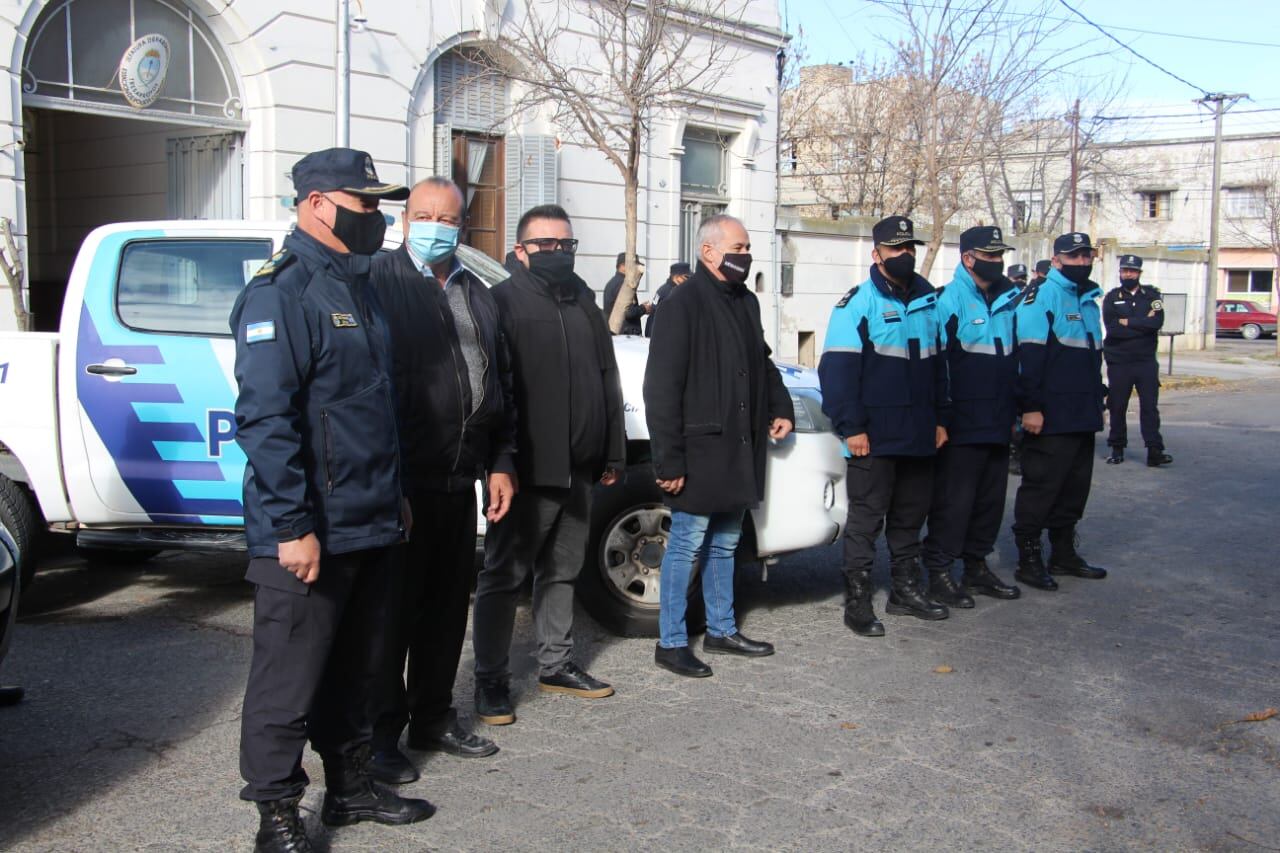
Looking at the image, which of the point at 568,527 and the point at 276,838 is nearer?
the point at 276,838

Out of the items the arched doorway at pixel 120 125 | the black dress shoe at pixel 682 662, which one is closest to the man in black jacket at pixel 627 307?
the arched doorway at pixel 120 125

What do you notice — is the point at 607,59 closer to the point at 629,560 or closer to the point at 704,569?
the point at 629,560

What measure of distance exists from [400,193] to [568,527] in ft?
6.17

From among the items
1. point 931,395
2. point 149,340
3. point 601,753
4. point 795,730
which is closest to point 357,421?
point 601,753

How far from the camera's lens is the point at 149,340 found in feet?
20.9

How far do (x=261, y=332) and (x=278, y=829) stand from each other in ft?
4.66

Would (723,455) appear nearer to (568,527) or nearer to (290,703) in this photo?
(568,527)

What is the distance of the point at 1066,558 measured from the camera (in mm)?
7680

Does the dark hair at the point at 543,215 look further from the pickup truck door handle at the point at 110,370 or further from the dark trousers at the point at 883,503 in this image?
the pickup truck door handle at the point at 110,370

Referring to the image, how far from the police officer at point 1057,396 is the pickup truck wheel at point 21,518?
5.39 meters

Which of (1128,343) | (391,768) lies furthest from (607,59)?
(391,768)

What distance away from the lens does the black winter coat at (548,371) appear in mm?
5066

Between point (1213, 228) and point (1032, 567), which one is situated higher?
point (1213, 228)

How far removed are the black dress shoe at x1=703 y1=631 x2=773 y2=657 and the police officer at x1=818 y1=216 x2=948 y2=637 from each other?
65 cm
